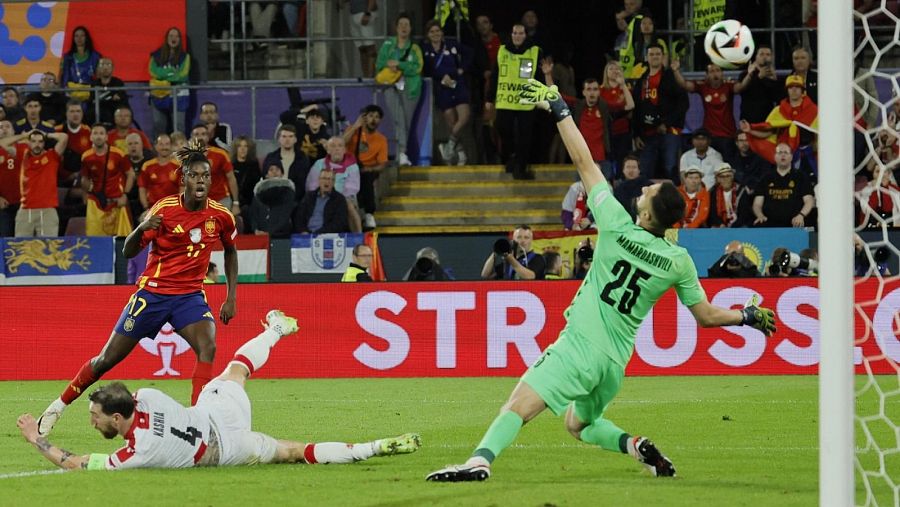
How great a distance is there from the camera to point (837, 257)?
6773 mm

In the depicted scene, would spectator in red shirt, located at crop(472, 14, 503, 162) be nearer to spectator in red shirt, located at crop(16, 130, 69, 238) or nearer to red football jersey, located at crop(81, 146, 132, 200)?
red football jersey, located at crop(81, 146, 132, 200)

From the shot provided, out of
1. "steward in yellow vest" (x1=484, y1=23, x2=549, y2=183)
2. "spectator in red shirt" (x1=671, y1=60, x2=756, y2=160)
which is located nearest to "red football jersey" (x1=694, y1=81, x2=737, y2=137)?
"spectator in red shirt" (x1=671, y1=60, x2=756, y2=160)

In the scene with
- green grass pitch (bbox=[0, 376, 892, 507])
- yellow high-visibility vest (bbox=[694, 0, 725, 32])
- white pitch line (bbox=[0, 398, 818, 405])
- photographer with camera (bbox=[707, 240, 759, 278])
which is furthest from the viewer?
yellow high-visibility vest (bbox=[694, 0, 725, 32])

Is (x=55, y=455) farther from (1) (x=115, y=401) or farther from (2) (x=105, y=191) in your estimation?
(2) (x=105, y=191)

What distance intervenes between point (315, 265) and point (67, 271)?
3.28 m

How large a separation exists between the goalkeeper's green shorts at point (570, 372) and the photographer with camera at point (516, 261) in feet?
27.6

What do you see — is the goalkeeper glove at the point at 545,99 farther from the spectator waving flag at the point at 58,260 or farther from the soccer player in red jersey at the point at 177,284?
the spectator waving flag at the point at 58,260

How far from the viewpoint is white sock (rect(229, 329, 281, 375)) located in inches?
381

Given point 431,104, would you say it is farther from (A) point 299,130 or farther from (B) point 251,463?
(B) point 251,463

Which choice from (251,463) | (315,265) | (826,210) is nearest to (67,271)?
(315,265)

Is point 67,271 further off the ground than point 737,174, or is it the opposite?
point 737,174

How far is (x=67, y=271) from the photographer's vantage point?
18.9 metres

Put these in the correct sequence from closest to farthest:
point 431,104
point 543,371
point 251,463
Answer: point 543,371 → point 251,463 → point 431,104

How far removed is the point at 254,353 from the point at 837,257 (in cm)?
444
